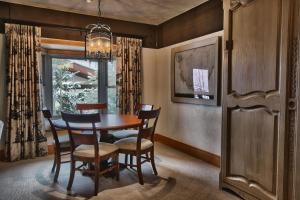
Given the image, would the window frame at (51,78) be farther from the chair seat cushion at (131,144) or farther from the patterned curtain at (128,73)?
the chair seat cushion at (131,144)

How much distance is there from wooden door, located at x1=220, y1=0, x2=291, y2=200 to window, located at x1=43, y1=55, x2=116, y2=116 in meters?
3.35

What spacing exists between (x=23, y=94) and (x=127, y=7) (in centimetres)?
220

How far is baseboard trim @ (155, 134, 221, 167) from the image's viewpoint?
3.57 m

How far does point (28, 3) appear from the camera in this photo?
3.67 meters

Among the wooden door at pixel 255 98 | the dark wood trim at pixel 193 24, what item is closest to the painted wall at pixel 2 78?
the dark wood trim at pixel 193 24

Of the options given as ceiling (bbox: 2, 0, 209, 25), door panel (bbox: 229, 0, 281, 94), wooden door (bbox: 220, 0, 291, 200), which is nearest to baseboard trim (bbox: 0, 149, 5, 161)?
ceiling (bbox: 2, 0, 209, 25)

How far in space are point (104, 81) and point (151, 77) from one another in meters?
1.44

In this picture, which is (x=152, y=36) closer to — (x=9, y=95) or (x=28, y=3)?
(x=28, y=3)

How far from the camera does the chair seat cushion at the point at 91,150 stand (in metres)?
2.60

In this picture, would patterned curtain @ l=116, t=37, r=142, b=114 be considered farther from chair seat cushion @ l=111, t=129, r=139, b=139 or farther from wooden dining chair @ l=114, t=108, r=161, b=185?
wooden dining chair @ l=114, t=108, r=161, b=185

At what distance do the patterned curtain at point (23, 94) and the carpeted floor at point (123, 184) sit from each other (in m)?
0.28

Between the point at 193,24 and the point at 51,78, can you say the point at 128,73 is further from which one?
the point at 51,78

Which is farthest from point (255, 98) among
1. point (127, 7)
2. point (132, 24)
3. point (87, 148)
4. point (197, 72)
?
point (132, 24)

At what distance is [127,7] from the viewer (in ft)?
12.6
